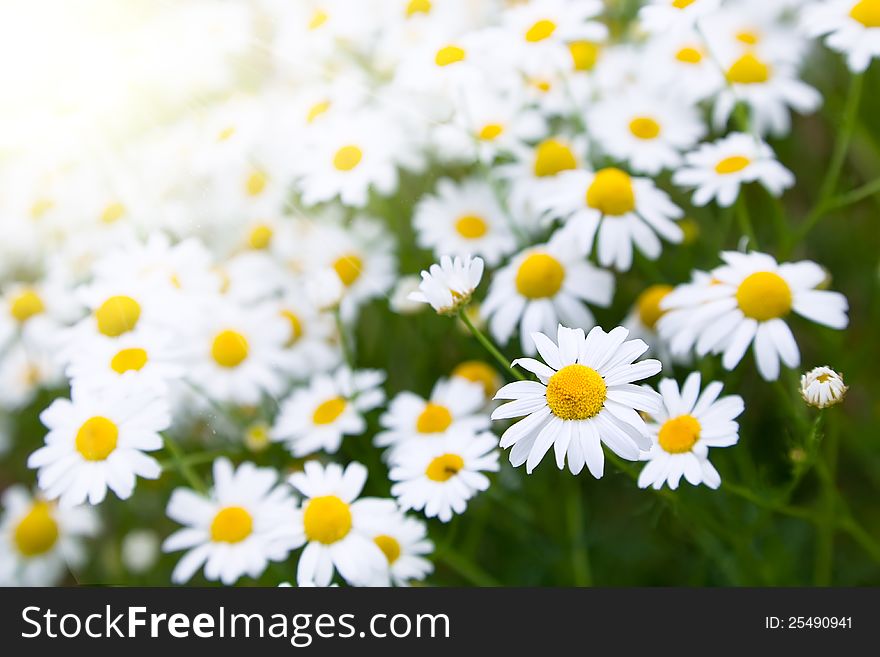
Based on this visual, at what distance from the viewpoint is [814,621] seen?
88 centimetres

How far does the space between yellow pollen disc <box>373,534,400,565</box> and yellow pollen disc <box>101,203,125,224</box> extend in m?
0.82

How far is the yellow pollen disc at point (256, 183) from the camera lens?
4.76 ft

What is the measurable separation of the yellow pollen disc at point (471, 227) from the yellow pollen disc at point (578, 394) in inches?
20.8

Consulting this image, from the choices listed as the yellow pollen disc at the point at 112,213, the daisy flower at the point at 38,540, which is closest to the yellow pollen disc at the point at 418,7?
the yellow pollen disc at the point at 112,213

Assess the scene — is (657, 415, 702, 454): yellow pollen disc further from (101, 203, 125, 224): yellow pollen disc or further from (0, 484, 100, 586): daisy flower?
(101, 203, 125, 224): yellow pollen disc

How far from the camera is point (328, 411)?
3.67ft

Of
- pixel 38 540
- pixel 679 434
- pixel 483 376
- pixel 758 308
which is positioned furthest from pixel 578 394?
pixel 38 540

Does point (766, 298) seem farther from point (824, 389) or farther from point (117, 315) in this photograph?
point (117, 315)

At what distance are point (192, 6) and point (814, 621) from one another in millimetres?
1705

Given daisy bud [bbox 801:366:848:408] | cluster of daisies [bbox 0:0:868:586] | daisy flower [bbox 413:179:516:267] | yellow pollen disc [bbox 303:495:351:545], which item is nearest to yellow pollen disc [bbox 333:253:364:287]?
cluster of daisies [bbox 0:0:868:586]

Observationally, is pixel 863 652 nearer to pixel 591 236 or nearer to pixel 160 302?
pixel 591 236

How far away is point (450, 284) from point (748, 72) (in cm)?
67

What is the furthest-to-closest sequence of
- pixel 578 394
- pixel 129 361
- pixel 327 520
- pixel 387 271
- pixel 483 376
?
1. pixel 387 271
2. pixel 483 376
3. pixel 129 361
4. pixel 327 520
5. pixel 578 394

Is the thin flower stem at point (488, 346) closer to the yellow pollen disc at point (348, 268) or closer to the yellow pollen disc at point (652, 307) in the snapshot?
the yellow pollen disc at point (652, 307)
